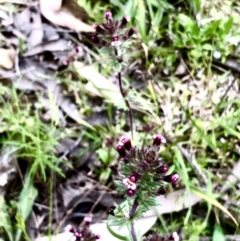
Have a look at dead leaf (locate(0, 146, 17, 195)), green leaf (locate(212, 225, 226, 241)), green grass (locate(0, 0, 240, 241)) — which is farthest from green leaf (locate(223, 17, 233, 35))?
dead leaf (locate(0, 146, 17, 195))

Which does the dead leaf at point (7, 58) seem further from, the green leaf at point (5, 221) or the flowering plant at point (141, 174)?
the flowering plant at point (141, 174)

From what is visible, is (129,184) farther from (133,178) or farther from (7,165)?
(7,165)

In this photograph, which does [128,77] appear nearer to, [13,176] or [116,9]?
[116,9]

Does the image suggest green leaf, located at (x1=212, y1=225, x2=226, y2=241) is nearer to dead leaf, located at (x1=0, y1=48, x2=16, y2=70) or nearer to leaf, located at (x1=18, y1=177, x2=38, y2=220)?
leaf, located at (x1=18, y1=177, x2=38, y2=220)

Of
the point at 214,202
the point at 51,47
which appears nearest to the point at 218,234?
the point at 214,202

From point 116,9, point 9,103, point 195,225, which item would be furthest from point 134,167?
point 116,9
